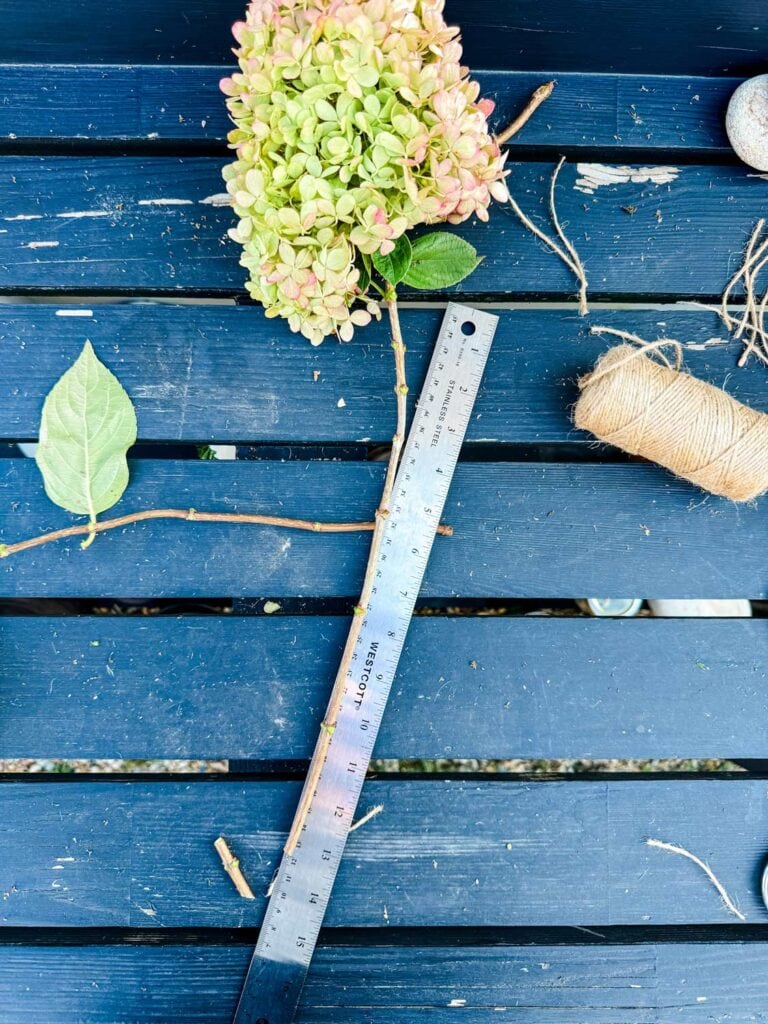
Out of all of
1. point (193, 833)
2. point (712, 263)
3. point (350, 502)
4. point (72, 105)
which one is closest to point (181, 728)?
point (193, 833)

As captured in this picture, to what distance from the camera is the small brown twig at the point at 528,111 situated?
0.86 m

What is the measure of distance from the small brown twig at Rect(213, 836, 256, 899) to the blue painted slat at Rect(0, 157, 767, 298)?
2.19ft

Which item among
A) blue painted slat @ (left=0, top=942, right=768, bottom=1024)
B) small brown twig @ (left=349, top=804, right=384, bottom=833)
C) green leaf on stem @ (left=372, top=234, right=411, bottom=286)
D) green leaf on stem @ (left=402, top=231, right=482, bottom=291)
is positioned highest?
green leaf on stem @ (left=402, top=231, right=482, bottom=291)

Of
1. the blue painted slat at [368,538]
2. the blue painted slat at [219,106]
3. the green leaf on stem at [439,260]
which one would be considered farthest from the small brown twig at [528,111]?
the blue painted slat at [368,538]

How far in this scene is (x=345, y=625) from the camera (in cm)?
88

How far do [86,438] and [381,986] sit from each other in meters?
0.74

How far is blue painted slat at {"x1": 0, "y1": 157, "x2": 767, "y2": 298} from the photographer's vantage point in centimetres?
88

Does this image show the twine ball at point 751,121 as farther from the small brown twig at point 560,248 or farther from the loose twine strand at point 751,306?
the small brown twig at point 560,248

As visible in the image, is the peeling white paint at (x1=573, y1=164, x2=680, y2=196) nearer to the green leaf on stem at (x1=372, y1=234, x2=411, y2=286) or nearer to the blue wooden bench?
the blue wooden bench

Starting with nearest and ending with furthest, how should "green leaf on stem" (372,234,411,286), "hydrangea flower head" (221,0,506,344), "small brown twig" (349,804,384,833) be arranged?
"hydrangea flower head" (221,0,506,344) < "green leaf on stem" (372,234,411,286) < "small brown twig" (349,804,384,833)

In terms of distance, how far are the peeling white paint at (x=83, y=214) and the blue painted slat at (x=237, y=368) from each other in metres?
0.11

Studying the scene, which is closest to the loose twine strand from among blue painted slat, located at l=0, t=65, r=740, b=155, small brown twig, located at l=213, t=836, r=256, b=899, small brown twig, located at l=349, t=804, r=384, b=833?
blue painted slat, located at l=0, t=65, r=740, b=155

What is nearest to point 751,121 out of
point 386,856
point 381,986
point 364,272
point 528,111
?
point 528,111

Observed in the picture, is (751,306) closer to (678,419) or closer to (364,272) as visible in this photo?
(678,419)
